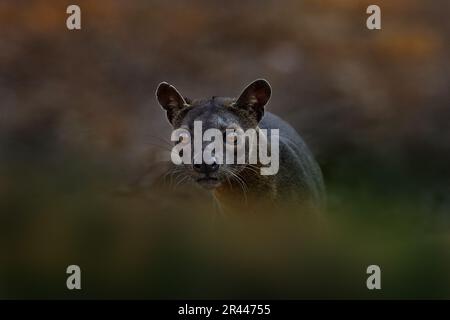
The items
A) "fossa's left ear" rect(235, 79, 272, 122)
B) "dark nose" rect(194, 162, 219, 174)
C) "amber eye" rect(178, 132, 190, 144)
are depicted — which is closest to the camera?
"dark nose" rect(194, 162, 219, 174)

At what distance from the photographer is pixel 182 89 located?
9.37m

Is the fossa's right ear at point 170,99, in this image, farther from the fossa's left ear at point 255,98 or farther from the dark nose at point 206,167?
the dark nose at point 206,167

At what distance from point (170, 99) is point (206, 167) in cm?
77

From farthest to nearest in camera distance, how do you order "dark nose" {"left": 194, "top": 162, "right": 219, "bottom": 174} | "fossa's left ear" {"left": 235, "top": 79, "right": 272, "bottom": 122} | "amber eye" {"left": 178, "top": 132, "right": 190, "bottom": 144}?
"fossa's left ear" {"left": 235, "top": 79, "right": 272, "bottom": 122}
"amber eye" {"left": 178, "top": 132, "right": 190, "bottom": 144}
"dark nose" {"left": 194, "top": 162, "right": 219, "bottom": 174}

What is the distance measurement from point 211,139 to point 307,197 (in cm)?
130

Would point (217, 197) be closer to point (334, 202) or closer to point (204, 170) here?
point (204, 170)

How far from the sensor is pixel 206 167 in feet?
21.4

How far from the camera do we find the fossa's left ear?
6961 mm

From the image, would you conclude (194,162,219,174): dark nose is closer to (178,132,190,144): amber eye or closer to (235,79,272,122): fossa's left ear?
(178,132,190,144): amber eye

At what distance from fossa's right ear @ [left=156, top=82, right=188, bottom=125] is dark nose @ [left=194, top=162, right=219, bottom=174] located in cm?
63

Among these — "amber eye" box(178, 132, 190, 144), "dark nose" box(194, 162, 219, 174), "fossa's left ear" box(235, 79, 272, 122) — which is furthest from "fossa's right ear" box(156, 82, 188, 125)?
"dark nose" box(194, 162, 219, 174)

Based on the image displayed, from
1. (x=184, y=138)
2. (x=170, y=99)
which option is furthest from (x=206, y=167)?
(x=170, y=99)

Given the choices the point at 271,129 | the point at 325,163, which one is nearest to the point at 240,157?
the point at 271,129

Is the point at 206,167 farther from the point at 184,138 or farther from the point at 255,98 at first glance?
the point at 255,98
